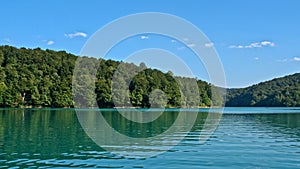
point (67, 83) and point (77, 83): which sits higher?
point (67, 83)

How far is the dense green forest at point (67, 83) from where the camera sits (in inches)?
4998

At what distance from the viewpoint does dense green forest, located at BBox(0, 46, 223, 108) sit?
127 metres

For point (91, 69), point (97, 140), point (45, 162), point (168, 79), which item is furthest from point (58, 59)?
point (45, 162)

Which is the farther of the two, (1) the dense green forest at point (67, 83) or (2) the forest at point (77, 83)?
(2) the forest at point (77, 83)

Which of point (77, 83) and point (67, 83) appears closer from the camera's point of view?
point (77, 83)

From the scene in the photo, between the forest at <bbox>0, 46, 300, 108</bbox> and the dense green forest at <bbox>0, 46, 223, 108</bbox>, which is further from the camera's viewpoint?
the forest at <bbox>0, 46, 300, 108</bbox>

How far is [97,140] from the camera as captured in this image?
31016 millimetres

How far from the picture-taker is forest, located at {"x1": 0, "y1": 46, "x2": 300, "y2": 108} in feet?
417

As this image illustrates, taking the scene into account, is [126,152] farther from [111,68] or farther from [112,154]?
[111,68]

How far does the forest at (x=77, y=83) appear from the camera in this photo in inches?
5005

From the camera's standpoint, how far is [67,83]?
5468 inches

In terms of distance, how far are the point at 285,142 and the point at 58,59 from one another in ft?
414

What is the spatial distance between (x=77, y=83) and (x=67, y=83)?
6.04m

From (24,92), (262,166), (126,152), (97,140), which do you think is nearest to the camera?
(262,166)
